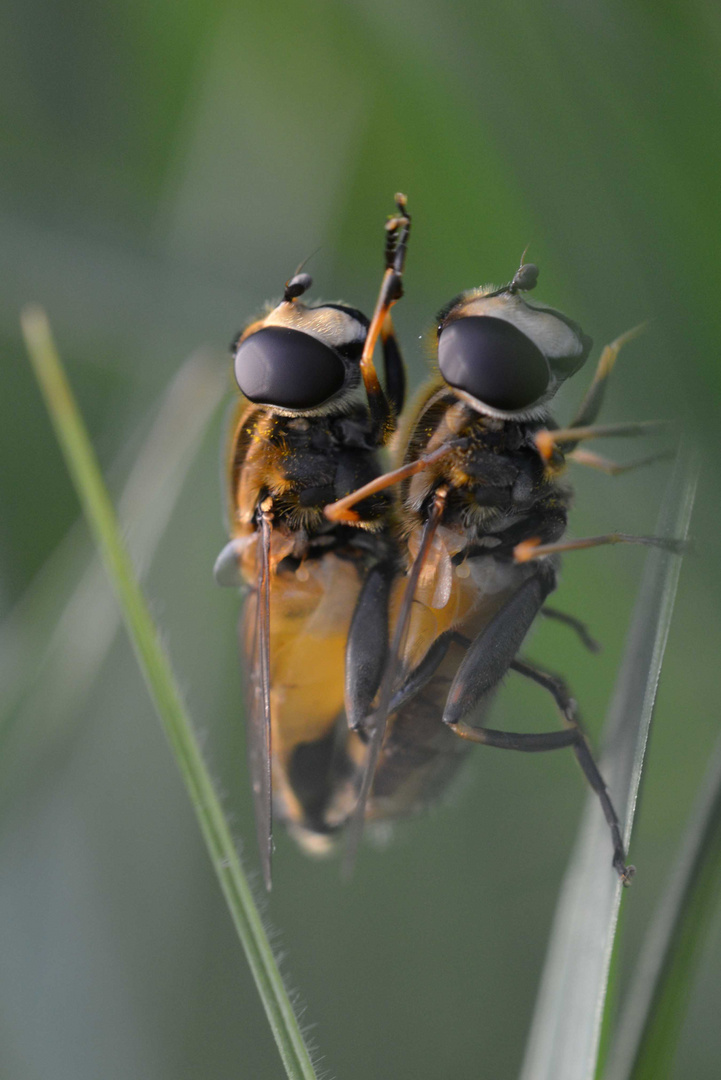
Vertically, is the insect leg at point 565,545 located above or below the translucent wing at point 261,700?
above

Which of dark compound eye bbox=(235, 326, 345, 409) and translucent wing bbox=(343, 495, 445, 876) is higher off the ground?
dark compound eye bbox=(235, 326, 345, 409)

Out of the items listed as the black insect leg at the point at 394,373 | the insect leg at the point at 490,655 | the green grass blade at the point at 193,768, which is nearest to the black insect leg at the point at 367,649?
the insect leg at the point at 490,655

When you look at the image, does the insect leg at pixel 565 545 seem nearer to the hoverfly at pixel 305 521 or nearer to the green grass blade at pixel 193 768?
the hoverfly at pixel 305 521

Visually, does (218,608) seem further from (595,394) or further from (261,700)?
(595,394)

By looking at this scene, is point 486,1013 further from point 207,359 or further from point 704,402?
point 704,402

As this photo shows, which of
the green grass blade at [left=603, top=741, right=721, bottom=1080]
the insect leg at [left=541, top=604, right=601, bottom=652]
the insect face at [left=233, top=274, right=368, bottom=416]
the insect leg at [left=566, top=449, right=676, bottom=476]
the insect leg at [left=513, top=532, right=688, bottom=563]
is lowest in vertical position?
the green grass blade at [left=603, top=741, right=721, bottom=1080]

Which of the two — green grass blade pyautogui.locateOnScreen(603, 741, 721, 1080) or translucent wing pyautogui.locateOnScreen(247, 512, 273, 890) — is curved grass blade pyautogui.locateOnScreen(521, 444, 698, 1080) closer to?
green grass blade pyautogui.locateOnScreen(603, 741, 721, 1080)

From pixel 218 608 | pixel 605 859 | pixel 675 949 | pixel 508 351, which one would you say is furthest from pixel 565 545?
pixel 218 608

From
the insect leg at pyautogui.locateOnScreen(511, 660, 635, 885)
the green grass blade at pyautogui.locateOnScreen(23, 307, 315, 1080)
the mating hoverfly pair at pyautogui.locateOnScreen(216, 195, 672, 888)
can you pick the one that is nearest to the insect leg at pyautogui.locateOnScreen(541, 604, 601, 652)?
the mating hoverfly pair at pyautogui.locateOnScreen(216, 195, 672, 888)
